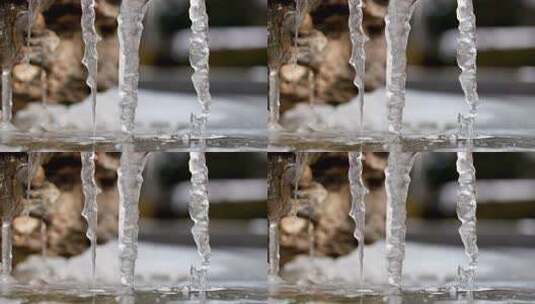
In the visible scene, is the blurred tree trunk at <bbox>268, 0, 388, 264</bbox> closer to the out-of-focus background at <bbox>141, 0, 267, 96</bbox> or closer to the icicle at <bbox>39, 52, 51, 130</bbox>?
the out-of-focus background at <bbox>141, 0, 267, 96</bbox>

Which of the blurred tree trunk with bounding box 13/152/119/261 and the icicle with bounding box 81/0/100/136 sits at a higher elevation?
the icicle with bounding box 81/0/100/136

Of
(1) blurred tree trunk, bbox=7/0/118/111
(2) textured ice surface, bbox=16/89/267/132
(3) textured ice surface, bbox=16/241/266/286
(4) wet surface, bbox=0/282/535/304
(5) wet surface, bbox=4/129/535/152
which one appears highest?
(1) blurred tree trunk, bbox=7/0/118/111

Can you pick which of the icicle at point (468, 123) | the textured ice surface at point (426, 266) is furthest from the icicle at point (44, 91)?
the icicle at point (468, 123)

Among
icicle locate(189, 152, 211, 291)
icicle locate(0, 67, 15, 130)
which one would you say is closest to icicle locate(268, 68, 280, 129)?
icicle locate(189, 152, 211, 291)

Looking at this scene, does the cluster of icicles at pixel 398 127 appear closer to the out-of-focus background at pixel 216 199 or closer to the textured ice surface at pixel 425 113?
the textured ice surface at pixel 425 113

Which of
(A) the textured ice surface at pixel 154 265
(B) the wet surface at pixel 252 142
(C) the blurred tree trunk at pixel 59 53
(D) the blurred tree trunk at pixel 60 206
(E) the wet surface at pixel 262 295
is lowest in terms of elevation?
(E) the wet surface at pixel 262 295

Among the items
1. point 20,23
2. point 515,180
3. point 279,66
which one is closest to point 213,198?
point 279,66

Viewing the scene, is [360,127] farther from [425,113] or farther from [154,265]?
[154,265]
